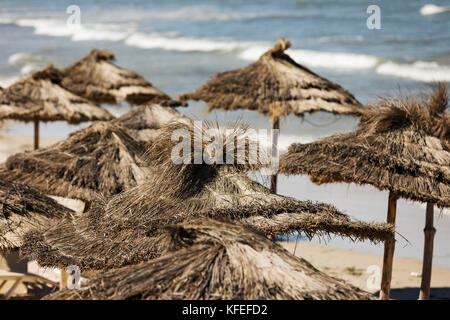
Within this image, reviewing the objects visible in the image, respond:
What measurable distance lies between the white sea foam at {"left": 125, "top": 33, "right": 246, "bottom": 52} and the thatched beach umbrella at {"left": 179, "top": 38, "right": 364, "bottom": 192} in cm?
2104

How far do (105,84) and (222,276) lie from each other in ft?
40.8

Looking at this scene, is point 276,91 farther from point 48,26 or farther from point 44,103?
point 48,26

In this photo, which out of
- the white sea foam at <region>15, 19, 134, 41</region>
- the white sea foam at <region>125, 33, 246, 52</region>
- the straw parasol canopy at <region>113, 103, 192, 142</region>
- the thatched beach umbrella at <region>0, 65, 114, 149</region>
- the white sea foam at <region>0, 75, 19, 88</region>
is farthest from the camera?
the white sea foam at <region>15, 19, 134, 41</region>

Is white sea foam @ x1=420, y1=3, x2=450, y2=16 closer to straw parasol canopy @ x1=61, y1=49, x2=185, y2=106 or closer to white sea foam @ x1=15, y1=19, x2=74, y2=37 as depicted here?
white sea foam @ x1=15, y1=19, x2=74, y2=37

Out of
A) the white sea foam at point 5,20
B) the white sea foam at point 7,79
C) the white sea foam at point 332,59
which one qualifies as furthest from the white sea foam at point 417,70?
the white sea foam at point 5,20

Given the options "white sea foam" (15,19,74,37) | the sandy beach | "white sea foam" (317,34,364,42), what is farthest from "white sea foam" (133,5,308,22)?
the sandy beach

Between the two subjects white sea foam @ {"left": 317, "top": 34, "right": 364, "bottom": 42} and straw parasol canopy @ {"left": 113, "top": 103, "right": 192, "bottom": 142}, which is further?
white sea foam @ {"left": 317, "top": 34, "right": 364, "bottom": 42}

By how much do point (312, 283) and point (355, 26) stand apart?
29662 millimetres

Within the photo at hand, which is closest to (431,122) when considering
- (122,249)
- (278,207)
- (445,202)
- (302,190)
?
(445,202)

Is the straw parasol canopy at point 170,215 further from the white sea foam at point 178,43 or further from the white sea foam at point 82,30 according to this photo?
the white sea foam at point 82,30

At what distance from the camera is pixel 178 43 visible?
34875mm

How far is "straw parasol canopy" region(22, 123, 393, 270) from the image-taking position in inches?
206

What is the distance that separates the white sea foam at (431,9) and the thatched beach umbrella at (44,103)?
21344mm
